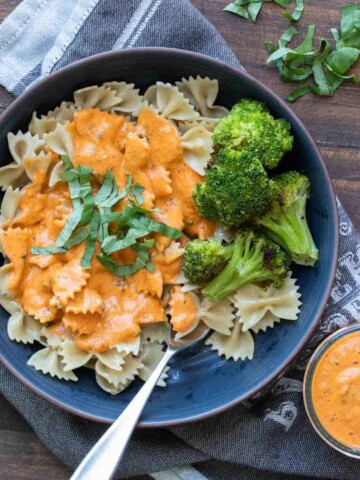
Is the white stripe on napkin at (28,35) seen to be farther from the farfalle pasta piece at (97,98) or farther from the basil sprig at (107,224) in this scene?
the basil sprig at (107,224)

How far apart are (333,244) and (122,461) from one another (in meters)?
2.26

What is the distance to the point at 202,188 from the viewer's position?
4598mm

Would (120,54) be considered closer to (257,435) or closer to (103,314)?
(103,314)

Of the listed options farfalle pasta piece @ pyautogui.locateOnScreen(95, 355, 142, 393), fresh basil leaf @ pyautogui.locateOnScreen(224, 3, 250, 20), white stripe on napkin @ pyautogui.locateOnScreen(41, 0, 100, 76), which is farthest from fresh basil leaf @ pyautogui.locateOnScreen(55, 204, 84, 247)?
fresh basil leaf @ pyautogui.locateOnScreen(224, 3, 250, 20)

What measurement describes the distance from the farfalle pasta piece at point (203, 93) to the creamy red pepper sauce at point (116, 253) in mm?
330

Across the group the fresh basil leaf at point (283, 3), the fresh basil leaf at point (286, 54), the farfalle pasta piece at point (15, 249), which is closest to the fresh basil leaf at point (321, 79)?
the fresh basil leaf at point (286, 54)

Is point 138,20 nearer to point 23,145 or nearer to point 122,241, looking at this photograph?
point 23,145

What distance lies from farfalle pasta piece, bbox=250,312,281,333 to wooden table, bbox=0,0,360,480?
0.97 meters

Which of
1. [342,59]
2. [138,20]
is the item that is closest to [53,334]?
[138,20]

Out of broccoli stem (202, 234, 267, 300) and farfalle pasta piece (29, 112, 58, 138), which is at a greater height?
farfalle pasta piece (29, 112, 58, 138)

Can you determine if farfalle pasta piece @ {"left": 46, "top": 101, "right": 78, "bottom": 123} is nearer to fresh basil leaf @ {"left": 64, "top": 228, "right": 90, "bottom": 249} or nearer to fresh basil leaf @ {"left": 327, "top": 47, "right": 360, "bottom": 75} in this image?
fresh basil leaf @ {"left": 64, "top": 228, "right": 90, "bottom": 249}

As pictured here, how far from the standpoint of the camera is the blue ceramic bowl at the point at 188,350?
4.58 metres

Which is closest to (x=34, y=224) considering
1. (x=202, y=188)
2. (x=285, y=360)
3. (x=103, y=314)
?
(x=103, y=314)

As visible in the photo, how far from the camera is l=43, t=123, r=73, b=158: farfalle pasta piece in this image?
4.78m
